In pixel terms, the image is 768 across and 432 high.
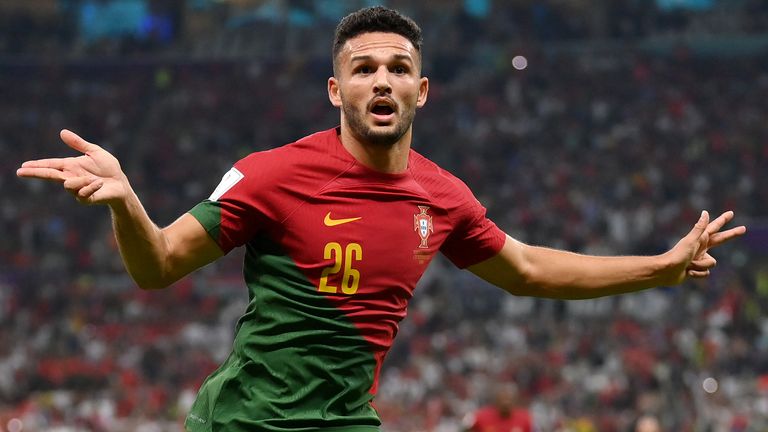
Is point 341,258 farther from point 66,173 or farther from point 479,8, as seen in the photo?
point 479,8

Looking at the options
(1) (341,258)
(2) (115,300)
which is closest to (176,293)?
(2) (115,300)

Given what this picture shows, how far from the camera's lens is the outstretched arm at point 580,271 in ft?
13.2

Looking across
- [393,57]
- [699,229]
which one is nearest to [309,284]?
[393,57]

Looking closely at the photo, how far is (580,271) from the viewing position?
4023 millimetres

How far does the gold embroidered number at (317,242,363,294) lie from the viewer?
3408 millimetres

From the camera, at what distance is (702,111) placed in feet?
83.3

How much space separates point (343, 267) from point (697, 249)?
1368 millimetres

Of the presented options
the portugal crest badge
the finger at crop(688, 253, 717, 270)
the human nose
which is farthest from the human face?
the finger at crop(688, 253, 717, 270)

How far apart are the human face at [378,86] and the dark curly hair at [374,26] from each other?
0.06ft

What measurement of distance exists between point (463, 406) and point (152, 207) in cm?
1088

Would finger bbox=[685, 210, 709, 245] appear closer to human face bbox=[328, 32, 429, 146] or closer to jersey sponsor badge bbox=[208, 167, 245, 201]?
human face bbox=[328, 32, 429, 146]

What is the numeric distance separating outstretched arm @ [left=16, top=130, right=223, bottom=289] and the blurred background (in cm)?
1190

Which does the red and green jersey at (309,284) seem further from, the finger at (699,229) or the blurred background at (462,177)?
the blurred background at (462,177)

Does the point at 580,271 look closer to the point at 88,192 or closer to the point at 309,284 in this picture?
the point at 309,284
